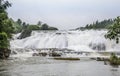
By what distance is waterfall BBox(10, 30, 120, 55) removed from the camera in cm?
8831

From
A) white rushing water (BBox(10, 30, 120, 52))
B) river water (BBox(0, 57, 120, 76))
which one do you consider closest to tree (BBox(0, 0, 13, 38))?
river water (BBox(0, 57, 120, 76))

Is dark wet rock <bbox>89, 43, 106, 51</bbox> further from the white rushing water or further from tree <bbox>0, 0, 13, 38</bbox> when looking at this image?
tree <bbox>0, 0, 13, 38</bbox>

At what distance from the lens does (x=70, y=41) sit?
3696 inches

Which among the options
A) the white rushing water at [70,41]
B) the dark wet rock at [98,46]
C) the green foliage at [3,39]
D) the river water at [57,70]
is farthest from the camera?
the white rushing water at [70,41]

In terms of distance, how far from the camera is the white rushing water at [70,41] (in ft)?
290

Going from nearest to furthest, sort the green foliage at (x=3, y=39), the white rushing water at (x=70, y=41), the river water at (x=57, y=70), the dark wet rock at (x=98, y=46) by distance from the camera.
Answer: the river water at (x=57, y=70) → the green foliage at (x=3, y=39) → the dark wet rock at (x=98, y=46) → the white rushing water at (x=70, y=41)

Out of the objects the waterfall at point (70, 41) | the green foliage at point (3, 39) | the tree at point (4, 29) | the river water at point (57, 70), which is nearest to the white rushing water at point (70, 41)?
the waterfall at point (70, 41)

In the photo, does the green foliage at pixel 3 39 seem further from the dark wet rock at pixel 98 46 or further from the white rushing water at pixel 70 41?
the dark wet rock at pixel 98 46

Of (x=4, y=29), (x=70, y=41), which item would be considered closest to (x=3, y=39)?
(x=4, y=29)

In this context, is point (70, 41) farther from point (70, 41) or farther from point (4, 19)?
point (4, 19)

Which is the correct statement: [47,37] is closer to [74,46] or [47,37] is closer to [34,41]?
[34,41]

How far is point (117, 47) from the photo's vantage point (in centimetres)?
8775

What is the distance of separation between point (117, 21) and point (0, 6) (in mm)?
19358

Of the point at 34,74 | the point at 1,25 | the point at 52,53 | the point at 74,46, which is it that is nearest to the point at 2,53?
the point at 1,25
